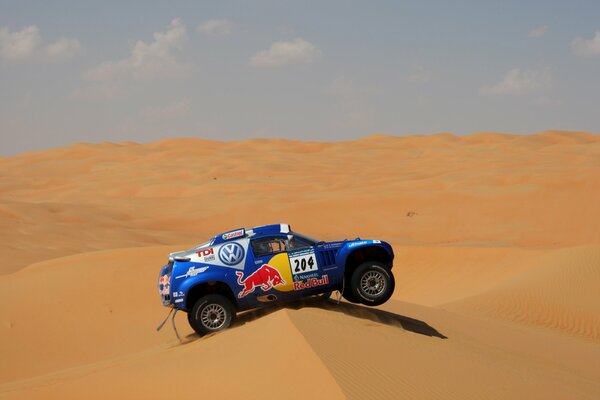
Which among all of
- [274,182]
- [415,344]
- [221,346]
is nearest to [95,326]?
[221,346]

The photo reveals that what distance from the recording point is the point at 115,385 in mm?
10305

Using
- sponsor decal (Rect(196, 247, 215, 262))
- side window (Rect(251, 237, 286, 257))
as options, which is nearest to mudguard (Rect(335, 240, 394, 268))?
side window (Rect(251, 237, 286, 257))

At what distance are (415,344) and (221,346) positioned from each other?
2647 mm

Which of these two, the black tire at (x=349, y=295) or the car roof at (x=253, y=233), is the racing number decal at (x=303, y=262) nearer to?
the car roof at (x=253, y=233)

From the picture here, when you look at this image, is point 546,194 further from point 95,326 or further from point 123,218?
point 95,326

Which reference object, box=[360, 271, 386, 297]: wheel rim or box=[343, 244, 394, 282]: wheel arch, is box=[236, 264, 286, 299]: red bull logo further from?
box=[360, 271, 386, 297]: wheel rim

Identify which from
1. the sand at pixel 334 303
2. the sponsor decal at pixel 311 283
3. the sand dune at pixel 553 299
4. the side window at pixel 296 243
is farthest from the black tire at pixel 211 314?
the sand dune at pixel 553 299

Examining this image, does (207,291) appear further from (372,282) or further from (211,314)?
(372,282)

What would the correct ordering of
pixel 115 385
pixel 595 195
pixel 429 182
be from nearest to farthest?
pixel 115 385 < pixel 595 195 < pixel 429 182

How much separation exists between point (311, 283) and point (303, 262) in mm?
366

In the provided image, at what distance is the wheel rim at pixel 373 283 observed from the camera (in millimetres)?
12852

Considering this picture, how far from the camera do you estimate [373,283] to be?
508 inches

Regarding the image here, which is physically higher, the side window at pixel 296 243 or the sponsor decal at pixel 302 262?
the side window at pixel 296 243

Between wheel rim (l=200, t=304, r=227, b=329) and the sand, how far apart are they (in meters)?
0.42
